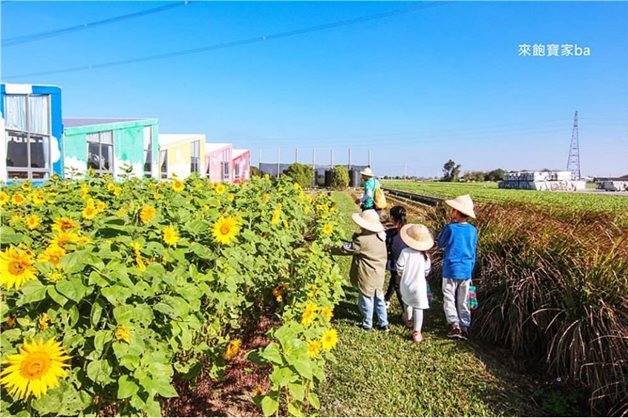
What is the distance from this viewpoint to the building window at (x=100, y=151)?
1428 centimetres

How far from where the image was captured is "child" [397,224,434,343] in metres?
4.21

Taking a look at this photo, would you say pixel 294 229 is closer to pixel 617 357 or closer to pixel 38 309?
pixel 617 357

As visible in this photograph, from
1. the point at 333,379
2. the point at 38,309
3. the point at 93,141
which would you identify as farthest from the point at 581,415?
the point at 93,141

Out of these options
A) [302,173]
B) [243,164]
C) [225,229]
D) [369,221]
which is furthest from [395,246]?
[243,164]

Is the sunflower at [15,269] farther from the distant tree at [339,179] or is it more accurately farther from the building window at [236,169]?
the building window at [236,169]

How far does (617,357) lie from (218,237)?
104 inches

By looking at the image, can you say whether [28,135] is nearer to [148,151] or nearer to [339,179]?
[148,151]

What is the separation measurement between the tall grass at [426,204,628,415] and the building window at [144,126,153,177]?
15495 mm

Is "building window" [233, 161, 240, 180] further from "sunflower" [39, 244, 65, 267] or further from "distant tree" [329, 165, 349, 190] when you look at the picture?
"sunflower" [39, 244, 65, 267]

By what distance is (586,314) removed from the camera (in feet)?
10.8

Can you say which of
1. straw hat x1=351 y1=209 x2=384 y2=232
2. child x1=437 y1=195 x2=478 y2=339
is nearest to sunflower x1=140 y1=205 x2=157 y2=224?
straw hat x1=351 y1=209 x2=384 y2=232

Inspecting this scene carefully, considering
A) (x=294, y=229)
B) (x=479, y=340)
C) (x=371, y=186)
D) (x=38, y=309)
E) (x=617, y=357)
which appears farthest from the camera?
(x=371, y=186)

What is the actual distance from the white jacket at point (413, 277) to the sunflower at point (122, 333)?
3.06m

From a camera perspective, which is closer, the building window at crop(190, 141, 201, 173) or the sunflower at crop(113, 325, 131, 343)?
the sunflower at crop(113, 325, 131, 343)
